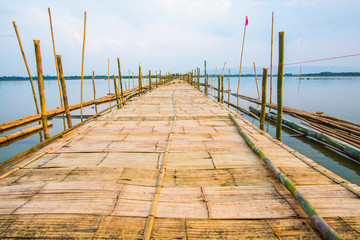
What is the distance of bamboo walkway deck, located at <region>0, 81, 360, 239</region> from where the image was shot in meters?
1.67

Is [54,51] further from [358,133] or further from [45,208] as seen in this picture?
[358,133]

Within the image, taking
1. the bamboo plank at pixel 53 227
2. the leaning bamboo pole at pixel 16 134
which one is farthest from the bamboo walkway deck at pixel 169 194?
the leaning bamboo pole at pixel 16 134

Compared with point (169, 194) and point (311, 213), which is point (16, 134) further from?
point (311, 213)

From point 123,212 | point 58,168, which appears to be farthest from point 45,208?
point 58,168

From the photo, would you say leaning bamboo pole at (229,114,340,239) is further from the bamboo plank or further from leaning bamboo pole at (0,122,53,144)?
leaning bamboo pole at (0,122,53,144)

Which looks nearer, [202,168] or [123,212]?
[123,212]

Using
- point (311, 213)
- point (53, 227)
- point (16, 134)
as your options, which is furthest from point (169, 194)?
point (16, 134)

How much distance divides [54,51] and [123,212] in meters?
7.03

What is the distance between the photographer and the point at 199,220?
177 cm

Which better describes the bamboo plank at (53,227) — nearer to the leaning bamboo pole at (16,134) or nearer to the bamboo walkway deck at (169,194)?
the bamboo walkway deck at (169,194)

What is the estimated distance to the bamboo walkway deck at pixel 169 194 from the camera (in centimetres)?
167

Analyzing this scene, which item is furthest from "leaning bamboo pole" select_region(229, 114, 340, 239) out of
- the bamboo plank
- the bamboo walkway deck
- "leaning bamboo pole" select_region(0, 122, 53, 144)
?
"leaning bamboo pole" select_region(0, 122, 53, 144)

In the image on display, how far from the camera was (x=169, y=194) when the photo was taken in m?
2.16

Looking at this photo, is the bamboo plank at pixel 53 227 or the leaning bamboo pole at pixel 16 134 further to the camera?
the leaning bamboo pole at pixel 16 134
